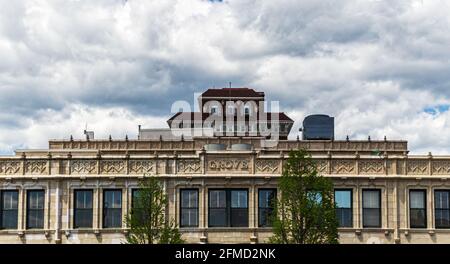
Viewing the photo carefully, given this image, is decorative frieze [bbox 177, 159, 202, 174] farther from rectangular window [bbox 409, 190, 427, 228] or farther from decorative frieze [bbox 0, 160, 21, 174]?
rectangular window [bbox 409, 190, 427, 228]

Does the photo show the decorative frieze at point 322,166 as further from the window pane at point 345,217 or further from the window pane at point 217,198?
the window pane at point 217,198

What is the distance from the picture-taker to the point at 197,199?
40.1m

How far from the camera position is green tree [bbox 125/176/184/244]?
114ft

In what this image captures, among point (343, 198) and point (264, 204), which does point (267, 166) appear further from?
point (343, 198)

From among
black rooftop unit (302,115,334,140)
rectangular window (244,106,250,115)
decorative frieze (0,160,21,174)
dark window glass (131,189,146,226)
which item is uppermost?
rectangular window (244,106,250,115)

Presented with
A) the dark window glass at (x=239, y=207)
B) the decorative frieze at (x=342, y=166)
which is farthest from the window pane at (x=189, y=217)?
the decorative frieze at (x=342, y=166)

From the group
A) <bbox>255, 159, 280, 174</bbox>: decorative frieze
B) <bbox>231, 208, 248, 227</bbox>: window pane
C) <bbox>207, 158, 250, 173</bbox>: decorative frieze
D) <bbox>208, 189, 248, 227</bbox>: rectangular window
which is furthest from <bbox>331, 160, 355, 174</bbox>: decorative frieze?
<bbox>231, 208, 248, 227</bbox>: window pane

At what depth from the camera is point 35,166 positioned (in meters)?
40.3

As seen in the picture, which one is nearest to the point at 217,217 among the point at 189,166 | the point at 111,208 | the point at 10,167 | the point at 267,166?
the point at 189,166

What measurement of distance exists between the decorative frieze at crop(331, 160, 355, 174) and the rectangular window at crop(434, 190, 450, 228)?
220 inches

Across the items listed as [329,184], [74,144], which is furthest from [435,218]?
[74,144]

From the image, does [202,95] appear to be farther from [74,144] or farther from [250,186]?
[250,186]

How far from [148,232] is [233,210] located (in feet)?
23.5

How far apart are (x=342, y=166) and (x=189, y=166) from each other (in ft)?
31.8
